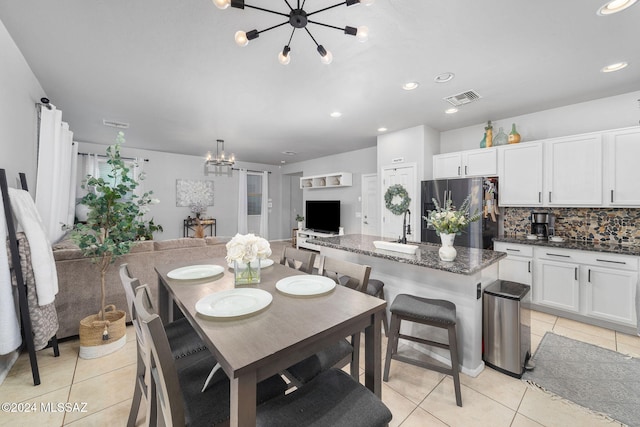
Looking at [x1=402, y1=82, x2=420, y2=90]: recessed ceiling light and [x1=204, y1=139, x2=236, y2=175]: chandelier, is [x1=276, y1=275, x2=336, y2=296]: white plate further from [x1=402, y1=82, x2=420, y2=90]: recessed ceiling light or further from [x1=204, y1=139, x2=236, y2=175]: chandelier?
[x1=204, y1=139, x2=236, y2=175]: chandelier

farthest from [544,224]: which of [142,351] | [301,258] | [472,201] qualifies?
[142,351]

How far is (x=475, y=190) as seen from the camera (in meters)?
3.51

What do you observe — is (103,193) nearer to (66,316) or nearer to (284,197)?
(66,316)

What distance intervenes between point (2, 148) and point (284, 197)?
6.94 meters

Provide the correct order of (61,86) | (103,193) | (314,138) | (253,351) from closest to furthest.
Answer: (253,351) → (103,193) → (61,86) → (314,138)

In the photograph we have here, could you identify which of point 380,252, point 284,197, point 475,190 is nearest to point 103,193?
point 380,252

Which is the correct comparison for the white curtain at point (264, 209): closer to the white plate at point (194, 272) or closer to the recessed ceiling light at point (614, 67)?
the white plate at point (194, 272)

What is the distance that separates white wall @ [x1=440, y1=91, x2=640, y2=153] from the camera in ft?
10.0

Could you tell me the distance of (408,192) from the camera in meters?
4.42

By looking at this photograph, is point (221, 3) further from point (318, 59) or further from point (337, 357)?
point (337, 357)

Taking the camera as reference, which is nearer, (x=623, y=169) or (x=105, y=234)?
(x=105, y=234)

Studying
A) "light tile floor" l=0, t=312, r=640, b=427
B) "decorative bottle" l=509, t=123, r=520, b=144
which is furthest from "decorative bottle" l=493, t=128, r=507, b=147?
"light tile floor" l=0, t=312, r=640, b=427

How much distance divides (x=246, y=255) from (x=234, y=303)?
1.02 ft

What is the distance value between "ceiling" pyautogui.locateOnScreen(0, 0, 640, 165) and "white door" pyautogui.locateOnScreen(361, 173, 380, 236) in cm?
192
